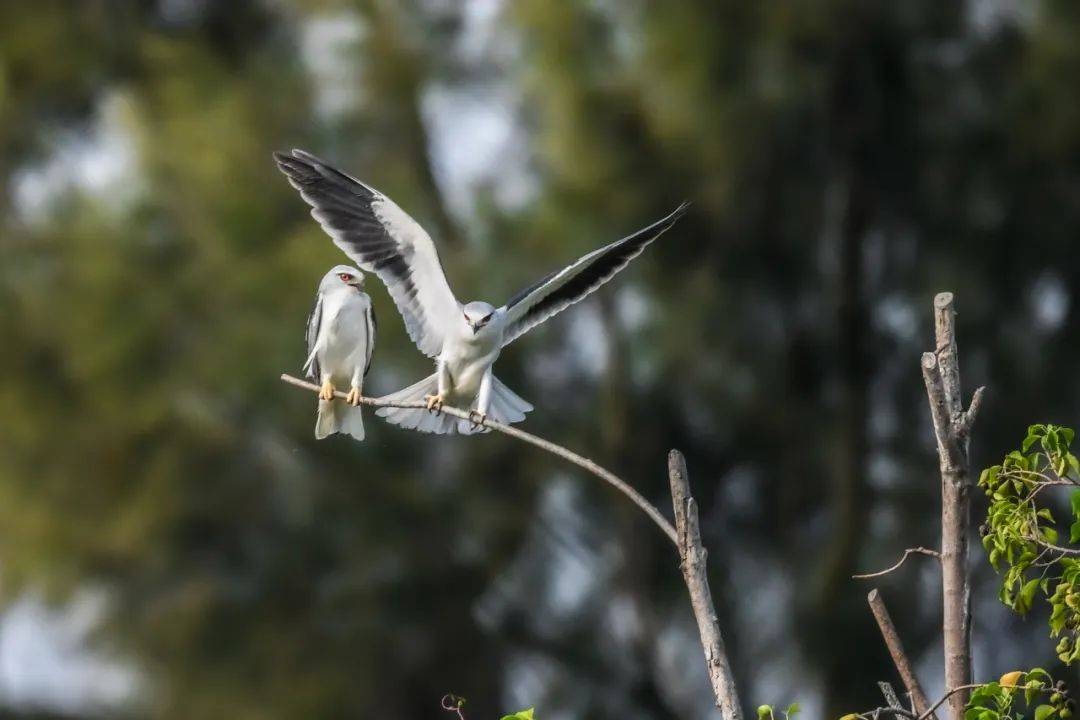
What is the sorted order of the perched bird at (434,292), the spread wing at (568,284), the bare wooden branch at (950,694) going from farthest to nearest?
the perched bird at (434,292), the spread wing at (568,284), the bare wooden branch at (950,694)

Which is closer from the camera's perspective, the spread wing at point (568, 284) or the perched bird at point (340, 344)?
the spread wing at point (568, 284)

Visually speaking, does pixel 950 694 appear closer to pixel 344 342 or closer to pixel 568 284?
pixel 568 284

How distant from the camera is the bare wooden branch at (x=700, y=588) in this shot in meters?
1.98

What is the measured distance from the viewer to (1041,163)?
24.7 feet

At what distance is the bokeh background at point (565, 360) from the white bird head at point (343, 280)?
273 cm

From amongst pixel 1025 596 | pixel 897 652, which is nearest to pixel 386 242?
pixel 897 652

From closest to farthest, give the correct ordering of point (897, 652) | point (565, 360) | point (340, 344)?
1. point (897, 652)
2. point (340, 344)
3. point (565, 360)

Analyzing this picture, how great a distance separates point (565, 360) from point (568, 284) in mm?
4206

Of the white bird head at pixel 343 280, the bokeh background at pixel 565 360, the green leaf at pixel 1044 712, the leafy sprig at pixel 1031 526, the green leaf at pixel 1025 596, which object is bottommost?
the green leaf at pixel 1044 712

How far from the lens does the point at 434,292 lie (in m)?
3.51

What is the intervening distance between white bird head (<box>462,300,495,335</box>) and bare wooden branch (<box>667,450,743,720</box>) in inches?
50.7

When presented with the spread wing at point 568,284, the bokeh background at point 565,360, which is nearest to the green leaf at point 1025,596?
the spread wing at point 568,284

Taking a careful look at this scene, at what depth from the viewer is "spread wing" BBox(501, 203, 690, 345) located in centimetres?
320

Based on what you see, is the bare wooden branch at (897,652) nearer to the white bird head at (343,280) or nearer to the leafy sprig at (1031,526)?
the leafy sprig at (1031,526)
